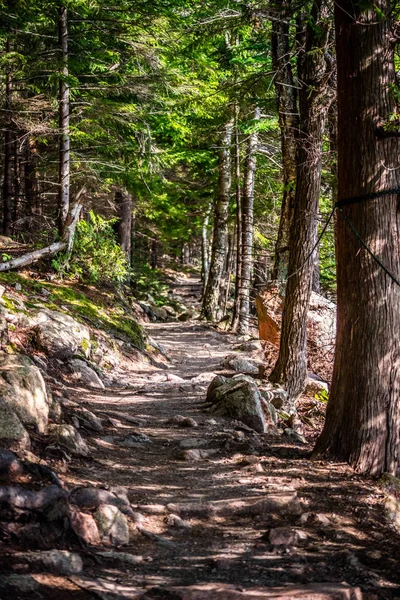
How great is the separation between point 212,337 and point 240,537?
13.7 meters

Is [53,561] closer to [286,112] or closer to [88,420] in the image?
[88,420]

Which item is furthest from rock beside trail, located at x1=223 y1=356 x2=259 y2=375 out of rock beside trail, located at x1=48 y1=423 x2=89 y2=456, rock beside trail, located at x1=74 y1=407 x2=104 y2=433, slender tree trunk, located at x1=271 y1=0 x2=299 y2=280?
rock beside trail, located at x1=48 y1=423 x2=89 y2=456

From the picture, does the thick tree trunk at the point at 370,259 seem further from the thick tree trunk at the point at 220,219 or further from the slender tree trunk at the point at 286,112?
the thick tree trunk at the point at 220,219

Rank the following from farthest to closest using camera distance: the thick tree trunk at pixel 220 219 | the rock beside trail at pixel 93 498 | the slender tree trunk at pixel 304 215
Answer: the thick tree trunk at pixel 220 219 → the slender tree trunk at pixel 304 215 → the rock beside trail at pixel 93 498

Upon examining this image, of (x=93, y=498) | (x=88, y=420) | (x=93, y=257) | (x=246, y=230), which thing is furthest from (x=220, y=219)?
(x=93, y=498)

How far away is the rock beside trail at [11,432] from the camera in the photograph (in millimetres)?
4070

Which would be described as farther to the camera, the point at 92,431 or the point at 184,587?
the point at 92,431

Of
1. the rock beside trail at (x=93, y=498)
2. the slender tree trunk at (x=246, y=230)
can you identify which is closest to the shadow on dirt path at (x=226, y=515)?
the rock beside trail at (x=93, y=498)

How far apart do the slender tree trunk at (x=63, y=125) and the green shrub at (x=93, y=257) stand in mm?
682

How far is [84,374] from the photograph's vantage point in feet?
28.0

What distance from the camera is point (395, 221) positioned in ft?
16.8

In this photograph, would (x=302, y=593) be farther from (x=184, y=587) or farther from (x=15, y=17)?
(x=15, y=17)

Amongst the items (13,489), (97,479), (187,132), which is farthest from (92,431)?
(187,132)

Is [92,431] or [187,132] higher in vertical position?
[187,132]
